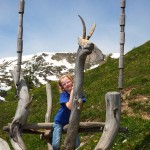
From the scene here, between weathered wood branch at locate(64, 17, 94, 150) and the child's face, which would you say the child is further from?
weathered wood branch at locate(64, 17, 94, 150)

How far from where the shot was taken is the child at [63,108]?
39.3 ft

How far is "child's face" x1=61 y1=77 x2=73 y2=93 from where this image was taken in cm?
1206

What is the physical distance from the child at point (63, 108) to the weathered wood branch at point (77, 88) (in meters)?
0.42

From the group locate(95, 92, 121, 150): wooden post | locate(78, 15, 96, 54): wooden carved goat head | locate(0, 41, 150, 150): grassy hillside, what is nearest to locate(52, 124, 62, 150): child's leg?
locate(95, 92, 121, 150): wooden post

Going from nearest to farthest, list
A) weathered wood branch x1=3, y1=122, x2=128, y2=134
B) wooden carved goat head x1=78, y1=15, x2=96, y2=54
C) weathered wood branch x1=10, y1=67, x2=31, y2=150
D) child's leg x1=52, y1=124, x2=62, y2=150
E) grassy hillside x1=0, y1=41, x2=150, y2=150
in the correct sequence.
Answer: wooden carved goat head x1=78, y1=15, x2=96, y2=54 → weathered wood branch x1=10, y1=67, x2=31, y2=150 → child's leg x1=52, y1=124, x2=62, y2=150 → weathered wood branch x1=3, y1=122, x2=128, y2=134 → grassy hillside x1=0, y1=41, x2=150, y2=150

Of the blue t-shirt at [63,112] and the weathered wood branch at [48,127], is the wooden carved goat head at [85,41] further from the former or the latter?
the weathered wood branch at [48,127]

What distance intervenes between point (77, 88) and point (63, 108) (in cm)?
113

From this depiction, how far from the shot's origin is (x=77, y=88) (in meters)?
11.2

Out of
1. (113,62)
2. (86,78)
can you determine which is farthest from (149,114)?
(113,62)

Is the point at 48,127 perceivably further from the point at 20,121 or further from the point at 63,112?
the point at 63,112

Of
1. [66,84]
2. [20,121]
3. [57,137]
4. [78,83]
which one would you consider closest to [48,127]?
[57,137]

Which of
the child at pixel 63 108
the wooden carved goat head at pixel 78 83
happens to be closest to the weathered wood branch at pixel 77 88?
the wooden carved goat head at pixel 78 83

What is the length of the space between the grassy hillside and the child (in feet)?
13.0

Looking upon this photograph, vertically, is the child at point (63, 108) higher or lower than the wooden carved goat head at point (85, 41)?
lower
